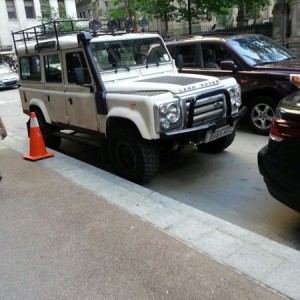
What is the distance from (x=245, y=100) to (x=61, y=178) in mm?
4009

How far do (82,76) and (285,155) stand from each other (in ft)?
10.3

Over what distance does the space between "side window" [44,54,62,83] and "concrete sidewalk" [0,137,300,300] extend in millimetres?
2545

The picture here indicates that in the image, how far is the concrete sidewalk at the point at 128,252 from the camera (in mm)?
2781

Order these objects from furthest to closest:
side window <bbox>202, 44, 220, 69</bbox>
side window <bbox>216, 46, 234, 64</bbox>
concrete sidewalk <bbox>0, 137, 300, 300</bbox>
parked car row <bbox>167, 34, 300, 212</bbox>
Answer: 1. side window <bbox>202, 44, 220, 69</bbox>
2. side window <bbox>216, 46, 234, 64</bbox>
3. parked car row <bbox>167, 34, 300, 212</bbox>
4. concrete sidewalk <bbox>0, 137, 300, 300</bbox>

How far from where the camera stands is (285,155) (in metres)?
3.36

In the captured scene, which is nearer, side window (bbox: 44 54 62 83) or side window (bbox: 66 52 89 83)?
side window (bbox: 66 52 89 83)

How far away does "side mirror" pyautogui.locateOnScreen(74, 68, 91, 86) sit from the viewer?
5.39 metres

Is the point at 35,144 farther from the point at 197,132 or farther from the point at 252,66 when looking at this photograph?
the point at 252,66

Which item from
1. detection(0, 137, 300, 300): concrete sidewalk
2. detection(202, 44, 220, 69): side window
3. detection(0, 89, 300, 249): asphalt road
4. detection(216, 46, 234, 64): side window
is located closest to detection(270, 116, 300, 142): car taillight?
detection(0, 137, 300, 300): concrete sidewalk

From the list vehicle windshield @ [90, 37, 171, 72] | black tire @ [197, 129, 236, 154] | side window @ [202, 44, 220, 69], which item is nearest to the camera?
vehicle windshield @ [90, 37, 171, 72]

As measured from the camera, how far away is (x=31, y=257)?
332 centimetres

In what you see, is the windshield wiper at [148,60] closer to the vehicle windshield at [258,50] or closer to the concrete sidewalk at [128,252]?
the vehicle windshield at [258,50]

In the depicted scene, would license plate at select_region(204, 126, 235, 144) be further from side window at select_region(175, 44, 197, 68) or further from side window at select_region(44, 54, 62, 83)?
side window at select_region(175, 44, 197, 68)

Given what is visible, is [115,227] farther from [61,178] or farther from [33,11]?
[33,11]
